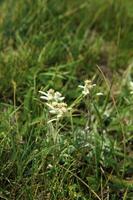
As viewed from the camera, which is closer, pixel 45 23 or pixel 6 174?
pixel 6 174

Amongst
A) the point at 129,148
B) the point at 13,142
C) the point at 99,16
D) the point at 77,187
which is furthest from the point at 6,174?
the point at 99,16

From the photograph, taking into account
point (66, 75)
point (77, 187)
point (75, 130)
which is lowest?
point (77, 187)

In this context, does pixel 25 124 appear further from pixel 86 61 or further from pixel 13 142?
pixel 86 61

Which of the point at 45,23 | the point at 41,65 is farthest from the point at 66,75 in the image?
the point at 45,23

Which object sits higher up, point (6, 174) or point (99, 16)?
point (99, 16)

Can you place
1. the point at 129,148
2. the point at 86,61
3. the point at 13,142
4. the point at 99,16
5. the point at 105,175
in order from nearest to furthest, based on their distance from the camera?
the point at 13,142, the point at 105,175, the point at 129,148, the point at 86,61, the point at 99,16

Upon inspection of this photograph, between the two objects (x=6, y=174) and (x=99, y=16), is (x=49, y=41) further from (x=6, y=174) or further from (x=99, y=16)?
(x=6, y=174)

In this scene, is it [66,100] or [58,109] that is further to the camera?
[66,100]

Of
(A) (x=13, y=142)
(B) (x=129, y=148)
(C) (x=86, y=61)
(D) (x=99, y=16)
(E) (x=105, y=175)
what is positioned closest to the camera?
(A) (x=13, y=142)
